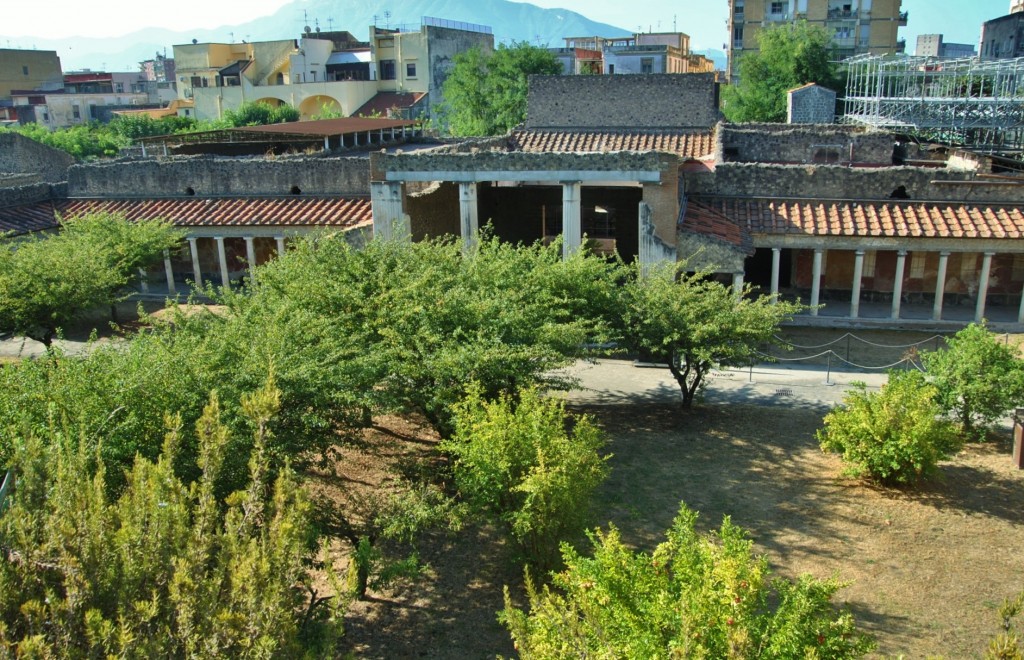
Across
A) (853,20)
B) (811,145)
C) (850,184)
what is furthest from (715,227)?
(853,20)

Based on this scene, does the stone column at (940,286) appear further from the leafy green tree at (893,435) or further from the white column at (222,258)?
the white column at (222,258)

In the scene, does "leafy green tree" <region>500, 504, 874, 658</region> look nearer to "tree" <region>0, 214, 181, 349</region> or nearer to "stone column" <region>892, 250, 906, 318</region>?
"tree" <region>0, 214, 181, 349</region>

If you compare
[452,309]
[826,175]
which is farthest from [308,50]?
[452,309]

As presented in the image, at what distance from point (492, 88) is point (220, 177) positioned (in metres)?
38.8

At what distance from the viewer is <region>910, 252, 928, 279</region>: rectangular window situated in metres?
26.5

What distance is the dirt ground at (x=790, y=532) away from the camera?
1165 cm

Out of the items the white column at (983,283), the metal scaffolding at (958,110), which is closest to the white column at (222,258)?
the white column at (983,283)

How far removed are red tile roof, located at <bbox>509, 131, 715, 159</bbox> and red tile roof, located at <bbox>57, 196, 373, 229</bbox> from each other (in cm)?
956

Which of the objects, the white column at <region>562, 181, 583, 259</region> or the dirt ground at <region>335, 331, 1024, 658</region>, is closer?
the dirt ground at <region>335, 331, 1024, 658</region>

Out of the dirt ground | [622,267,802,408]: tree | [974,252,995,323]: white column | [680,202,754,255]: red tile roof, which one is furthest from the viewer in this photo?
[974,252,995,323]: white column

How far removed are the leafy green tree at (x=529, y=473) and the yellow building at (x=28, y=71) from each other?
94.7 metres

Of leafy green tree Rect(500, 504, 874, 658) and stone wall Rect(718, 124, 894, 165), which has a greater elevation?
stone wall Rect(718, 124, 894, 165)

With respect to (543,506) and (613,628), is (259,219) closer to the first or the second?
(543,506)

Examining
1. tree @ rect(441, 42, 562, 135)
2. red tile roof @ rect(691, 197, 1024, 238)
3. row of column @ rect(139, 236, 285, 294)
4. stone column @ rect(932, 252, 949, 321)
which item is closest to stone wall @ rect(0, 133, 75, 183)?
row of column @ rect(139, 236, 285, 294)
